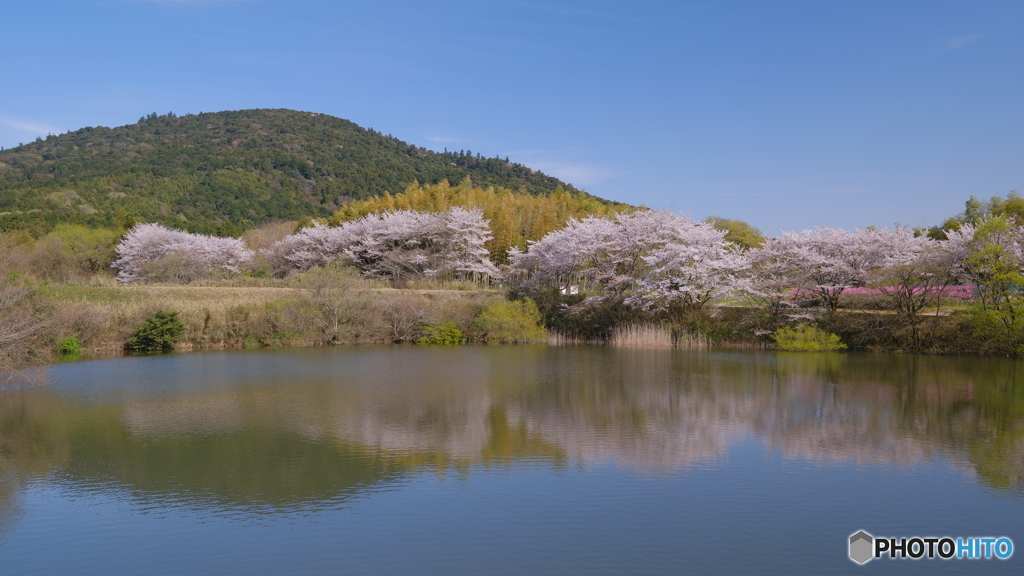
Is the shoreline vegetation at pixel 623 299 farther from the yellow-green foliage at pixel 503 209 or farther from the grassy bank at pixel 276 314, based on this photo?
the yellow-green foliage at pixel 503 209

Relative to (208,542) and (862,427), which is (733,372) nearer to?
(862,427)

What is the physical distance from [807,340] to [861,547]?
1958 centimetres

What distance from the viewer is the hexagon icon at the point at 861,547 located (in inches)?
245

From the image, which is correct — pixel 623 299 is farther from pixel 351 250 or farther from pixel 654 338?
pixel 351 250

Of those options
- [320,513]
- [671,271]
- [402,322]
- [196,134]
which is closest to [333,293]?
[402,322]

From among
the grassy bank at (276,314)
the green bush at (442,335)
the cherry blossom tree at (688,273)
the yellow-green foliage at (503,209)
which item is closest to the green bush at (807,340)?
the cherry blossom tree at (688,273)

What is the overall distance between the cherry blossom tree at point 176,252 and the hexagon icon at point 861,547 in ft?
124

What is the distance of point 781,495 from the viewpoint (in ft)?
26.0

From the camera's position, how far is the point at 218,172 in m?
70.7

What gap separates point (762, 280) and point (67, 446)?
77.8 feet

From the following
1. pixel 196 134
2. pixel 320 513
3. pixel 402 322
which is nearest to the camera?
pixel 320 513

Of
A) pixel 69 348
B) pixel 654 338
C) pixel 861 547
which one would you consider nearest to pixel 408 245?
pixel 654 338

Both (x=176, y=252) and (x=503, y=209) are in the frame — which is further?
(x=503, y=209)

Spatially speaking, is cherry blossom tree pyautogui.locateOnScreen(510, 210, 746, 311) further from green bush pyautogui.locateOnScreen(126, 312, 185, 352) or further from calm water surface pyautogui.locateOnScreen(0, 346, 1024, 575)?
green bush pyautogui.locateOnScreen(126, 312, 185, 352)
